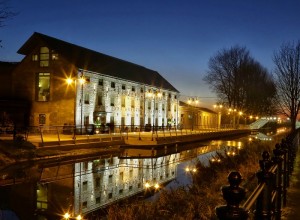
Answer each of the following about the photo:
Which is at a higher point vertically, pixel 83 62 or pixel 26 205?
pixel 83 62

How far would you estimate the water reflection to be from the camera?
11617 millimetres

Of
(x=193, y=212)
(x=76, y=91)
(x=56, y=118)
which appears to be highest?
(x=76, y=91)

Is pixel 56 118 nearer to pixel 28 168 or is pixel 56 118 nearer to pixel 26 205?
pixel 28 168

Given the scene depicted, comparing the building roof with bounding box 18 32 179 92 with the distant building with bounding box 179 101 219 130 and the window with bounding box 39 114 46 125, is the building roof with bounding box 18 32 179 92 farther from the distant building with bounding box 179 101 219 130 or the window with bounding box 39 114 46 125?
the distant building with bounding box 179 101 219 130

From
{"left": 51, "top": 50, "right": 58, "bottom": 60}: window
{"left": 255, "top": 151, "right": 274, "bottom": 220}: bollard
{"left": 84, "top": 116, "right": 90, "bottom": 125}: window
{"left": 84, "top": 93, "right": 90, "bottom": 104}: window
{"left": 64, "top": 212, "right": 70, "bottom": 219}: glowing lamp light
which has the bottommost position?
{"left": 64, "top": 212, "right": 70, "bottom": 219}: glowing lamp light

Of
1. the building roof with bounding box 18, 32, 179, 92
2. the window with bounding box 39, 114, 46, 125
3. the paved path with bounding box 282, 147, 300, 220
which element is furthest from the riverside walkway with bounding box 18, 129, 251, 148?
the paved path with bounding box 282, 147, 300, 220

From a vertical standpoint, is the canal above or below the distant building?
below

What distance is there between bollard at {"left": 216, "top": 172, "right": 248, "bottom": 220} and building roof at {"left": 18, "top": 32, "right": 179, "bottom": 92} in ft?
119

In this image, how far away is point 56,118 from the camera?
37500 mm

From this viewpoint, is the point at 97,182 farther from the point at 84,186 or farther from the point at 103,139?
the point at 103,139

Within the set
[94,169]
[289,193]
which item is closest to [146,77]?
[94,169]

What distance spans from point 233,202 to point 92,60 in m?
41.6

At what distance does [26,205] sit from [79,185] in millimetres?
3751

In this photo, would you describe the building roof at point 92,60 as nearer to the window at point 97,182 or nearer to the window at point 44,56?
the window at point 44,56
